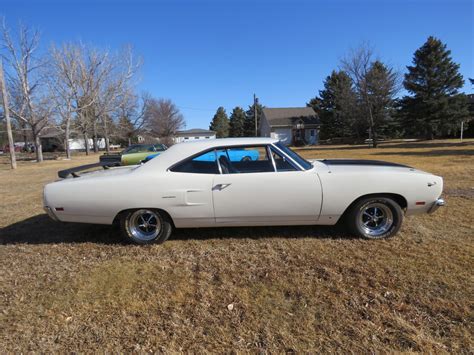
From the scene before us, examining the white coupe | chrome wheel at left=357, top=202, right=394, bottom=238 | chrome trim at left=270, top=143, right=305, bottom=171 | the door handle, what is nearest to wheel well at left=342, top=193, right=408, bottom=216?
the white coupe

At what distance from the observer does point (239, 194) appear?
3.81 metres

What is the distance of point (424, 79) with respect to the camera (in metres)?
33.6

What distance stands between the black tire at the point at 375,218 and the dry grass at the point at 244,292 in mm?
156

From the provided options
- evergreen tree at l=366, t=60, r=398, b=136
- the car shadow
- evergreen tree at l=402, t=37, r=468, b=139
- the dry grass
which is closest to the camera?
the dry grass

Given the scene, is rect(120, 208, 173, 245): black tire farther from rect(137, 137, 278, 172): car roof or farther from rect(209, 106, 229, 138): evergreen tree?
rect(209, 106, 229, 138): evergreen tree

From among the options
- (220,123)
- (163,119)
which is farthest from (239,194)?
(220,123)

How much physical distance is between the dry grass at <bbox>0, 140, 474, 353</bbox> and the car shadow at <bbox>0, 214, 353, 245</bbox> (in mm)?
34

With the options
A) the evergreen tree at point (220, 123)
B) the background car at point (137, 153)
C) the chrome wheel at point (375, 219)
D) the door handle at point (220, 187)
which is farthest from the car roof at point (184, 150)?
the evergreen tree at point (220, 123)

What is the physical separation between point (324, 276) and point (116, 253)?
2.55 m

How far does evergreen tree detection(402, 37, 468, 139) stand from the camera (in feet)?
107

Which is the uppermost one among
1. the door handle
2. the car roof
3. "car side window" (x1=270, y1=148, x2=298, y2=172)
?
the car roof

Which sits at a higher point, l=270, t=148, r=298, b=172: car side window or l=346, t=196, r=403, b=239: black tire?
l=270, t=148, r=298, b=172: car side window

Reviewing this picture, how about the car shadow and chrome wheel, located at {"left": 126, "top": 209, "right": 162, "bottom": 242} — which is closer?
chrome wheel, located at {"left": 126, "top": 209, "right": 162, "bottom": 242}

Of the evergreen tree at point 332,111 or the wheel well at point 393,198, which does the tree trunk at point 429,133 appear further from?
the wheel well at point 393,198
